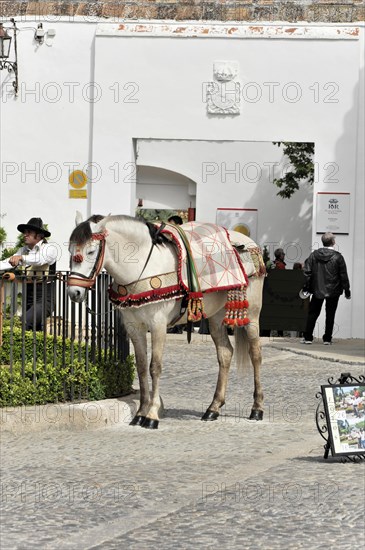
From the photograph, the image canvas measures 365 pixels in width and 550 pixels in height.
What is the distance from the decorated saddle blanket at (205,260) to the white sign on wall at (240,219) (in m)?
11.7

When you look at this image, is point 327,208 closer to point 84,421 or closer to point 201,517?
point 84,421

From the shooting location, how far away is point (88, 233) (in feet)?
37.2

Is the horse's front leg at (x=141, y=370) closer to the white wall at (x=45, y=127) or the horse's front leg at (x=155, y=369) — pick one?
the horse's front leg at (x=155, y=369)

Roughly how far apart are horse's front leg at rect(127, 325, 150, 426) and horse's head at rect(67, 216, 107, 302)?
74 centimetres

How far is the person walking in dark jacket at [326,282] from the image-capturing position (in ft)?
72.4

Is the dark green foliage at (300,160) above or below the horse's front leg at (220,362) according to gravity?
above

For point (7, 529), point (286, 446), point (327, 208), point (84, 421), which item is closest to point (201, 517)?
point (7, 529)

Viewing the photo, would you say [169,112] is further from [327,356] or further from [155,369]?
[155,369]

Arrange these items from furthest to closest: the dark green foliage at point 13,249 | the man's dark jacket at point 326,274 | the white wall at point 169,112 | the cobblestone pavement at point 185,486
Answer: the white wall at point 169,112, the dark green foliage at point 13,249, the man's dark jacket at point 326,274, the cobblestone pavement at point 185,486

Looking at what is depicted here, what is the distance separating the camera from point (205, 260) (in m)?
11.9

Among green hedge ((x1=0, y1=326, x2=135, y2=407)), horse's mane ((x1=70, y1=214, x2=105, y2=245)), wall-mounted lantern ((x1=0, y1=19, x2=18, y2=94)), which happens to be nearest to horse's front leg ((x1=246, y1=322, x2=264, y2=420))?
green hedge ((x1=0, y1=326, x2=135, y2=407))

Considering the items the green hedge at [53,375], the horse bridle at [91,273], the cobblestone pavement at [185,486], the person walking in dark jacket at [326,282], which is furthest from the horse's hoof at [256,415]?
the person walking in dark jacket at [326,282]

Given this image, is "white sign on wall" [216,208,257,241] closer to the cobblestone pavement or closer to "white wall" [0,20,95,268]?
"white wall" [0,20,95,268]

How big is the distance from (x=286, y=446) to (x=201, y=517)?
2885 millimetres
